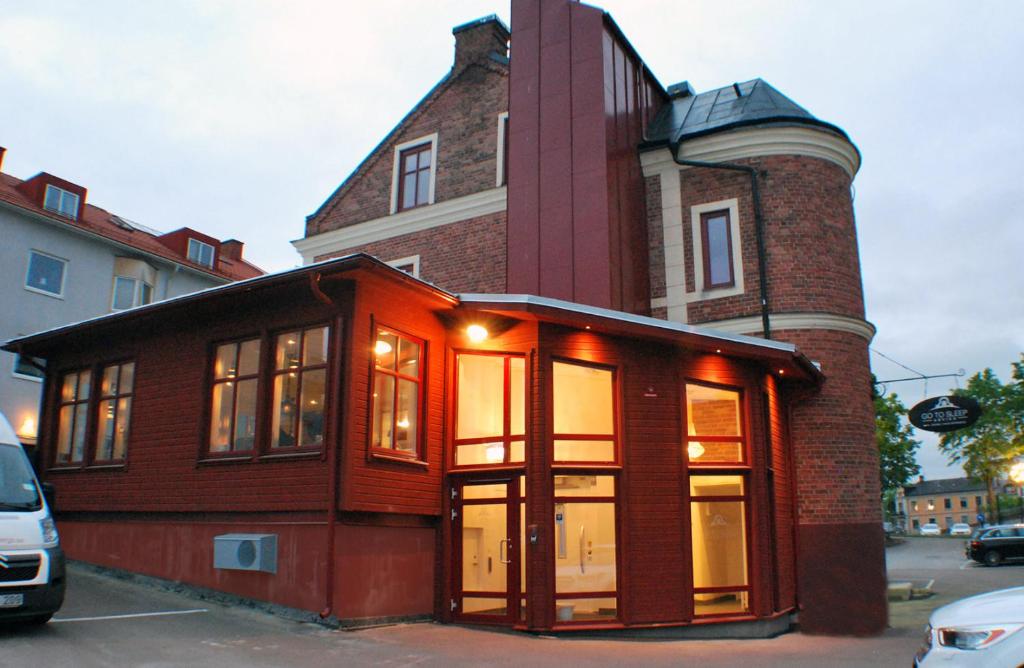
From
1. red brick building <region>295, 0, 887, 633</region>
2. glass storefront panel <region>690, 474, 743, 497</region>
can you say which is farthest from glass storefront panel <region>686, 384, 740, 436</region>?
red brick building <region>295, 0, 887, 633</region>

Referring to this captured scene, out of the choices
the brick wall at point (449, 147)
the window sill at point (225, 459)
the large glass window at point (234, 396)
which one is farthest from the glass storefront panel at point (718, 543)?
the brick wall at point (449, 147)

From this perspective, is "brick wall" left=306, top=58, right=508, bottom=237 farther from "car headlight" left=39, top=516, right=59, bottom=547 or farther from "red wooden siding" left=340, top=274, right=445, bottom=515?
"car headlight" left=39, top=516, right=59, bottom=547

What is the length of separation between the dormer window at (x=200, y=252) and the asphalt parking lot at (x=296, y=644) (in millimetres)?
23126

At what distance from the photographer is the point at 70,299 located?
1066 inches

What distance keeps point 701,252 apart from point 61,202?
869 inches

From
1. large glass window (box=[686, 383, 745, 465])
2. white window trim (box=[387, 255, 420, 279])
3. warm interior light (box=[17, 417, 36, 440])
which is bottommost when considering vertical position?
large glass window (box=[686, 383, 745, 465])

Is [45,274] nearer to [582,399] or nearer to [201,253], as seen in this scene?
[201,253]

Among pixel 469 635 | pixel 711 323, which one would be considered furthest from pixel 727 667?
pixel 711 323

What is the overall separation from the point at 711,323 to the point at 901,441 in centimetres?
3235

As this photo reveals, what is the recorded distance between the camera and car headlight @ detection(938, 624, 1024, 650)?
18.2ft

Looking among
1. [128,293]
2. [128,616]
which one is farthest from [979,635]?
[128,293]

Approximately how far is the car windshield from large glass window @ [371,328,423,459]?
376cm

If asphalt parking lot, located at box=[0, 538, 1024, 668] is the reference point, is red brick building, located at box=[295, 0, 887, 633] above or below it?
above

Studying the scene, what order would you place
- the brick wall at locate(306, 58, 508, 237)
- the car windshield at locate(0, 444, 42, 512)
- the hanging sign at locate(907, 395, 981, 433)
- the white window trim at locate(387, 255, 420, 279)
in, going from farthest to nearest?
the white window trim at locate(387, 255, 420, 279) < the brick wall at locate(306, 58, 508, 237) < the hanging sign at locate(907, 395, 981, 433) < the car windshield at locate(0, 444, 42, 512)
